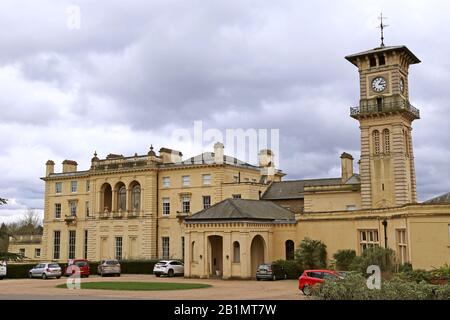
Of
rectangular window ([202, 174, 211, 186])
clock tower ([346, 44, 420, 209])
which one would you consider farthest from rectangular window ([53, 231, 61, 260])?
clock tower ([346, 44, 420, 209])

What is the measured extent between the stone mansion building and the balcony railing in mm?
96

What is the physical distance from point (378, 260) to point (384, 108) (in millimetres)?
17176

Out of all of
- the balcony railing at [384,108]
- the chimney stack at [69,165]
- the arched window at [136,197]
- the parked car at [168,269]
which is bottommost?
the parked car at [168,269]

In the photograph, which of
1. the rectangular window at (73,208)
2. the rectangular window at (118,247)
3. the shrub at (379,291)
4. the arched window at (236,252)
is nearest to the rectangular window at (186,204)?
the rectangular window at (118,247)

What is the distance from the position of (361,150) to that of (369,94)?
5.19 metres

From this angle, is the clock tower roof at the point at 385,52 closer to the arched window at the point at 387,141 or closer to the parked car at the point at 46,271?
the arched window at the point at 387,141

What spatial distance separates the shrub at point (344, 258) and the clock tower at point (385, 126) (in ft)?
23.6

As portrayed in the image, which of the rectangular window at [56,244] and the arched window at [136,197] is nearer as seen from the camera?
the arched window at [136,197]

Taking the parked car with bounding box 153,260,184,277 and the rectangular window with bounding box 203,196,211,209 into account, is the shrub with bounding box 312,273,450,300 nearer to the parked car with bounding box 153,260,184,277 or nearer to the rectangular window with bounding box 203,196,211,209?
the parked car with bounding box 153,260,184,277

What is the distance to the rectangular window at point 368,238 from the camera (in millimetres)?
41888

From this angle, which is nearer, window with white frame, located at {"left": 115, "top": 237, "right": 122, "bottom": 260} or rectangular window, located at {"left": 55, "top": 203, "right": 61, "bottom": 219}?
window with white frame, located at {"left": 115, "top": 237, "right": 122, "bottom": 260}

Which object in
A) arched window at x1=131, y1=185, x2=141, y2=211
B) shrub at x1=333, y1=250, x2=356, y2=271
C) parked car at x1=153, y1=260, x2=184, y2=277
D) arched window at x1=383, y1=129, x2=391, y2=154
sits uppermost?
arched window at x1=383, y1=129, x2=391, y2=154

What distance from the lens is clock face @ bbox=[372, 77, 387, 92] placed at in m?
50.3
